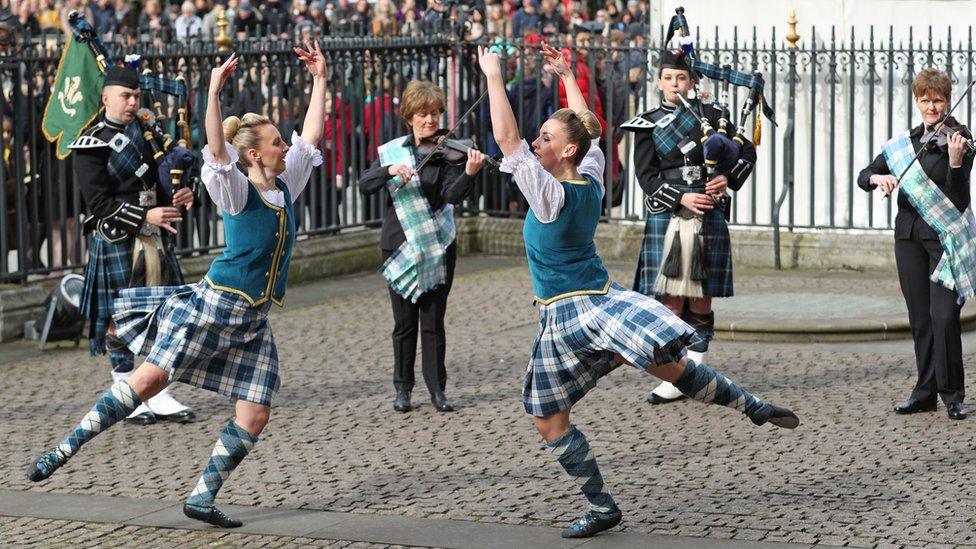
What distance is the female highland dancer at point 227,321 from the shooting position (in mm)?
6961

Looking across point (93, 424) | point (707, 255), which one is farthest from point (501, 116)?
→ point (707, 255)

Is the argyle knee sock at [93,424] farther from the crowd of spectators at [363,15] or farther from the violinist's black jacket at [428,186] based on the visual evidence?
the crowd of spectators at [363,15]

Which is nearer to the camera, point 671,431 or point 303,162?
point 303,162

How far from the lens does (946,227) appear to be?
29.2 ft

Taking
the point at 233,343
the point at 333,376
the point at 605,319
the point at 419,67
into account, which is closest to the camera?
the point at 605,319

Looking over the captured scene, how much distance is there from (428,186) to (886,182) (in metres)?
2.22

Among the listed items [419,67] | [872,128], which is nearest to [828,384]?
[872,128]

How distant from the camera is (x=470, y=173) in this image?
8.33 m

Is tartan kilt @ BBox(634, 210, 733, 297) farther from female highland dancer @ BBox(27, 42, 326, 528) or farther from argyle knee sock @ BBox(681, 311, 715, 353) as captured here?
female highland dancer @ BBox(27, 42, 326, 528)

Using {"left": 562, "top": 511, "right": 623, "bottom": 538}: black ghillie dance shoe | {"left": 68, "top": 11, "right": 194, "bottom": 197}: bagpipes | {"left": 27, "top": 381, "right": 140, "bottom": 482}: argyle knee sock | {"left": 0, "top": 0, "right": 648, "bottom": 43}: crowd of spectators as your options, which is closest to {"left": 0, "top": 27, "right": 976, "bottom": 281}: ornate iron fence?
{"left": 0, "top": 0, "right": 648, "bottom": 43}: crowd of spectators

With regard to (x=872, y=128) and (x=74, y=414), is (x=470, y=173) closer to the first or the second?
(x=74, y=414)

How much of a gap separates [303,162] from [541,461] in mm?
1667

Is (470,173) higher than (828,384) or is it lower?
higher

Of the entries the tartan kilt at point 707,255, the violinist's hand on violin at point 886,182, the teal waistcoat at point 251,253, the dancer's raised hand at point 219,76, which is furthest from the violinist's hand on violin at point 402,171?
the violinist's hand on violin at point 886,182
